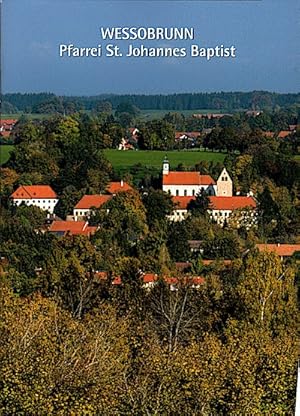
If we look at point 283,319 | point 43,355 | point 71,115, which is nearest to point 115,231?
point 71,115

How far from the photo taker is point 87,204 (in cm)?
1076

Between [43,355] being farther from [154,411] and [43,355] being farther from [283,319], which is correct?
[283,319]

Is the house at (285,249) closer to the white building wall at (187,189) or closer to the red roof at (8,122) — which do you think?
the white building wall at (187,189)

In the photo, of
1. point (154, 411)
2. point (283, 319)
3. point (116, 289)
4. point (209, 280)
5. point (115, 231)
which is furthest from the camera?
point (115, 231)

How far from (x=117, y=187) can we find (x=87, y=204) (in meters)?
0.39

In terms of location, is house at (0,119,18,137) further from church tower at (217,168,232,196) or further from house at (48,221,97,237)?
church tower at (217,168,232,196)

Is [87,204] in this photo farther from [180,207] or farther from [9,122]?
[9,122]

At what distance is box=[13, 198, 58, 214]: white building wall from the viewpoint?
1069 centimetres

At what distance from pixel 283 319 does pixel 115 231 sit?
4971 mm

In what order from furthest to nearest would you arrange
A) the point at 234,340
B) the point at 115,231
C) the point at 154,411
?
the point at 115,231 → the point at 234,340 → the point at 154,411

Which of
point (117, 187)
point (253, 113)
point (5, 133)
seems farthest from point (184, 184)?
point (5, 133)

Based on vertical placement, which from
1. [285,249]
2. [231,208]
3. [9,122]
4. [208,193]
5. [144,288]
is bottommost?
[285,249]

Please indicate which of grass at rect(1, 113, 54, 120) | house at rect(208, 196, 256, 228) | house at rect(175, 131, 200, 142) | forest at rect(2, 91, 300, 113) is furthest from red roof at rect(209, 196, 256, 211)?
grass at rect(1, 113, 54, 120)

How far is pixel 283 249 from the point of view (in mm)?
8852
